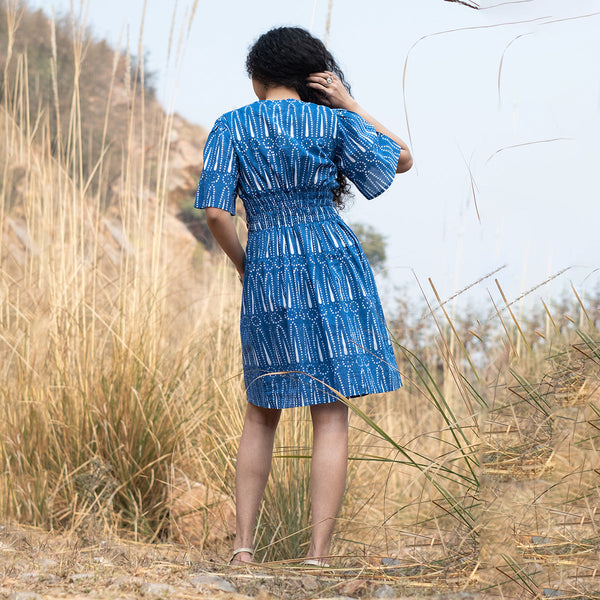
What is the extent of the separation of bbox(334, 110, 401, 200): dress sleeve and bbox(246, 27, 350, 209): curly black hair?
0.11m

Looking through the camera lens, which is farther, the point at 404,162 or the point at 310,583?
the point at 404,162

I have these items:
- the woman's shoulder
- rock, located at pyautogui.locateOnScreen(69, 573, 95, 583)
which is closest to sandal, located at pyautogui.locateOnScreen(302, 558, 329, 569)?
rock, located at pyautogui.locateOnScreen(69, 573, 95, 583)

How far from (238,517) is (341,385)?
0.47 metres

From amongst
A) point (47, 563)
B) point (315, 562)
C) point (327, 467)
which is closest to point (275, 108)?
point (327, 467)

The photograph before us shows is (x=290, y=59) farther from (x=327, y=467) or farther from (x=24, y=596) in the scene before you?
(x=24, y=596)

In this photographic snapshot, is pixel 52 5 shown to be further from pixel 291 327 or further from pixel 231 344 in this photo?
pixel 291 327

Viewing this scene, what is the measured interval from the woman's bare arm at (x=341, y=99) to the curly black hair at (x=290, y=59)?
0.03 m

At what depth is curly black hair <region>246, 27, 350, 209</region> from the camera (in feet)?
6.65

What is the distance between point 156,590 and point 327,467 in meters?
0.56

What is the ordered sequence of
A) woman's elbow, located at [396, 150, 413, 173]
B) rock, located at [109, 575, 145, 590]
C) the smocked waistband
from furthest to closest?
woman's elbow, located at [396, 150, 413, 173] → the smocked waistband → rock, located at [109, 575, 145, 590]

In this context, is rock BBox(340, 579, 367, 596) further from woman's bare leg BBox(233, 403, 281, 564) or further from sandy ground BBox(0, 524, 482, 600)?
woman's bare leg BBox(233, 403, 281, 564)

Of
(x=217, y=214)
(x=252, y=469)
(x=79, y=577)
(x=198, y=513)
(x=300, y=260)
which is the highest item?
(x=217, y=214)

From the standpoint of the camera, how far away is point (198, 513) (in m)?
2.57

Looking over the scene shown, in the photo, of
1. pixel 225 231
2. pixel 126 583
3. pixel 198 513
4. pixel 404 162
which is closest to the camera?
pixel 126 583
